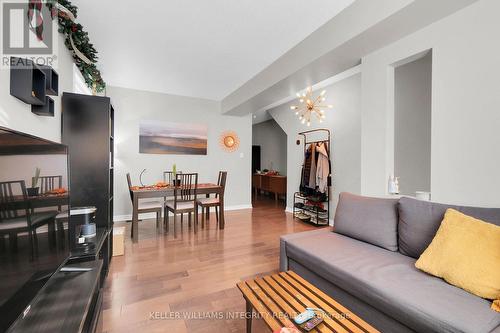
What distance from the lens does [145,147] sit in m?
4.42

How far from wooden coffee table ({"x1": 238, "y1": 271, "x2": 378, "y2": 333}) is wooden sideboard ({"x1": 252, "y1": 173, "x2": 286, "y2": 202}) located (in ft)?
15.6

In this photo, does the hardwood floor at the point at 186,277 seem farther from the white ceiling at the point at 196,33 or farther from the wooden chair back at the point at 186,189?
the white ceiling at the point at 196,33

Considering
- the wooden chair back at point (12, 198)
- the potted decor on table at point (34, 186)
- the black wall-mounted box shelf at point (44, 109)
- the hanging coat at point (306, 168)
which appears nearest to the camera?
the wooden chair back at point (12, 198)

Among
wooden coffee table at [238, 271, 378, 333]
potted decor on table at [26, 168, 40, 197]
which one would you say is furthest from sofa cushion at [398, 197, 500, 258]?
potted decor on table at [26, 168, 40, 197]

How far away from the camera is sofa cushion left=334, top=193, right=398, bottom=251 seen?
1.81 metres

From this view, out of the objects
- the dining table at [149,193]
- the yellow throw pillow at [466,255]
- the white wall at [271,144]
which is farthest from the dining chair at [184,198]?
the white wall at [271,144]

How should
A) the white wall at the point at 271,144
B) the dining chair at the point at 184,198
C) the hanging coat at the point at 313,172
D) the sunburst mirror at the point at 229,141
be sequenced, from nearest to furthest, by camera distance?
the dining chair at the point at 184,198 < the hanging coat at the point at 313,172 < the sunburst mirror at the point at 229,141 < the white wall at the point at 271,144

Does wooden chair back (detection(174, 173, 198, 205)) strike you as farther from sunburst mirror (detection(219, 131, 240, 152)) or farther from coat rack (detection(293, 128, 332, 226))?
coat rack (detection(293, 128, 332, 226))

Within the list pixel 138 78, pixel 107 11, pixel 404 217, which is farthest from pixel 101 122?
pixel 404 217

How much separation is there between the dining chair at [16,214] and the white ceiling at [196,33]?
2.01 metres

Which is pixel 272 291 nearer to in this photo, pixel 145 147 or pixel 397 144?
pixel 397 144

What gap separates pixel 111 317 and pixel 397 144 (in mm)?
3673

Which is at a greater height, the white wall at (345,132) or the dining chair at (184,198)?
the white wall at (345,132)

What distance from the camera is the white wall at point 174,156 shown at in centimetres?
423
